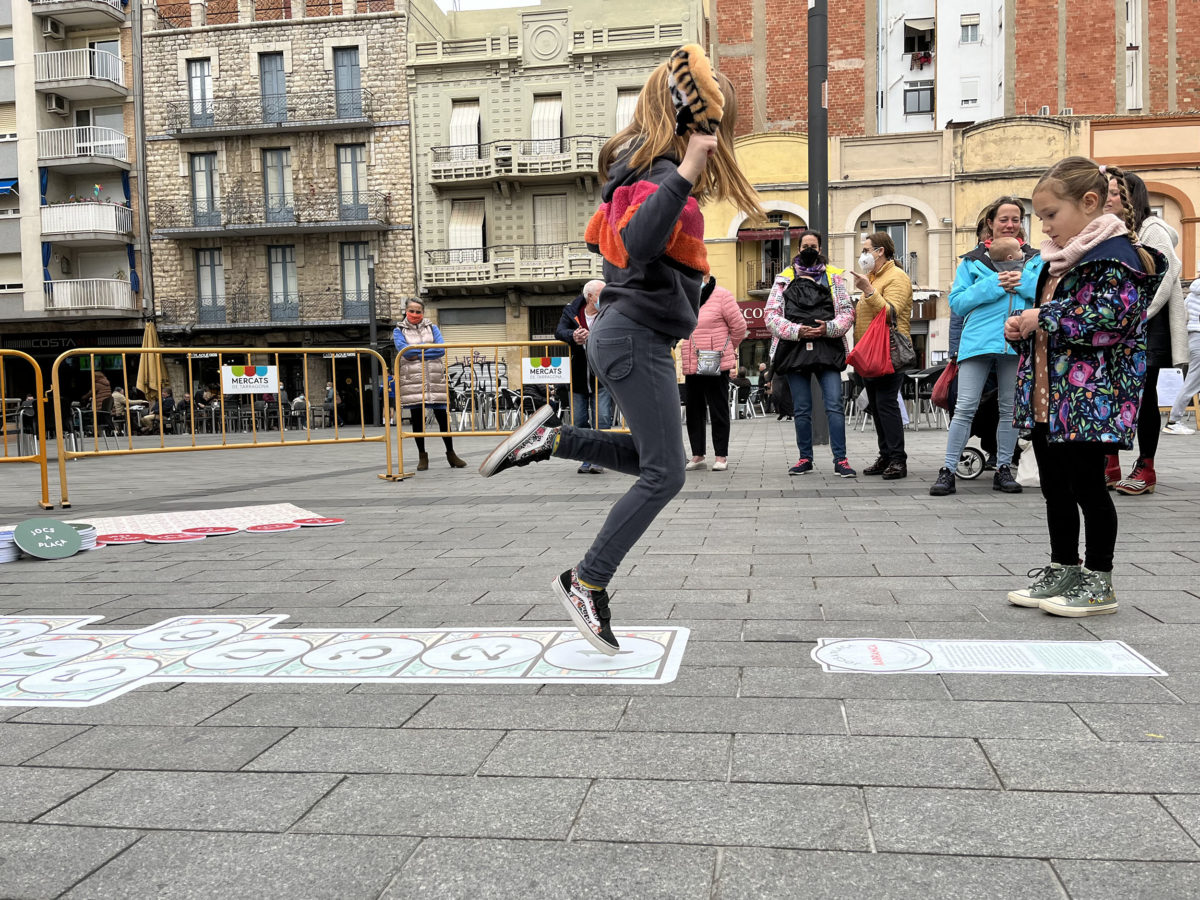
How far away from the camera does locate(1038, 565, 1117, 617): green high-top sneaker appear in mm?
3410

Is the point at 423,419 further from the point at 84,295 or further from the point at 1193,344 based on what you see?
the point at 84,295

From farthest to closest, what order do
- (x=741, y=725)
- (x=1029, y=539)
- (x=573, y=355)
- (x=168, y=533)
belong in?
(x=573, y=355), (x=168, y=533), (x=1029, y=539), (x=741, y=725)

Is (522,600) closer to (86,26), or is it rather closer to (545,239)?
(545,239)

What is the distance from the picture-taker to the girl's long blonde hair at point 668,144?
285cm

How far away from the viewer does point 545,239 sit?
33.6m

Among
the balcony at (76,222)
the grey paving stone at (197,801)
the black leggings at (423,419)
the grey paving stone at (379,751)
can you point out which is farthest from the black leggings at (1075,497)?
the balcony at (76,222)

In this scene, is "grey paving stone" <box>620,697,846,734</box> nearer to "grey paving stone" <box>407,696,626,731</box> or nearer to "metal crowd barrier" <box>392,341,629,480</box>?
"grey paving stone" <box>407,696,626,731</box>

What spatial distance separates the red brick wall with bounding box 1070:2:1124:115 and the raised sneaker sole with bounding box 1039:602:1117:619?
35.3 meters

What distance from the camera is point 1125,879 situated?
161 centimetres

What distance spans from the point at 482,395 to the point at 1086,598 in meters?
8.83

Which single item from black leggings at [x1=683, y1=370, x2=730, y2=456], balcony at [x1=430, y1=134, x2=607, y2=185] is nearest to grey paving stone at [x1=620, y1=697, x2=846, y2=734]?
black leggings at [x1=683, y1=370, x2=730, y2=456]

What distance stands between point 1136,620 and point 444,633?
2314 mm

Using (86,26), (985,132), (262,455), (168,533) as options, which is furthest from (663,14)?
(168,533)

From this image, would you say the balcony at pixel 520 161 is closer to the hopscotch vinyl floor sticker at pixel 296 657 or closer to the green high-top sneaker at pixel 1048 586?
the green high-top sneaker at pixel 1048 586
